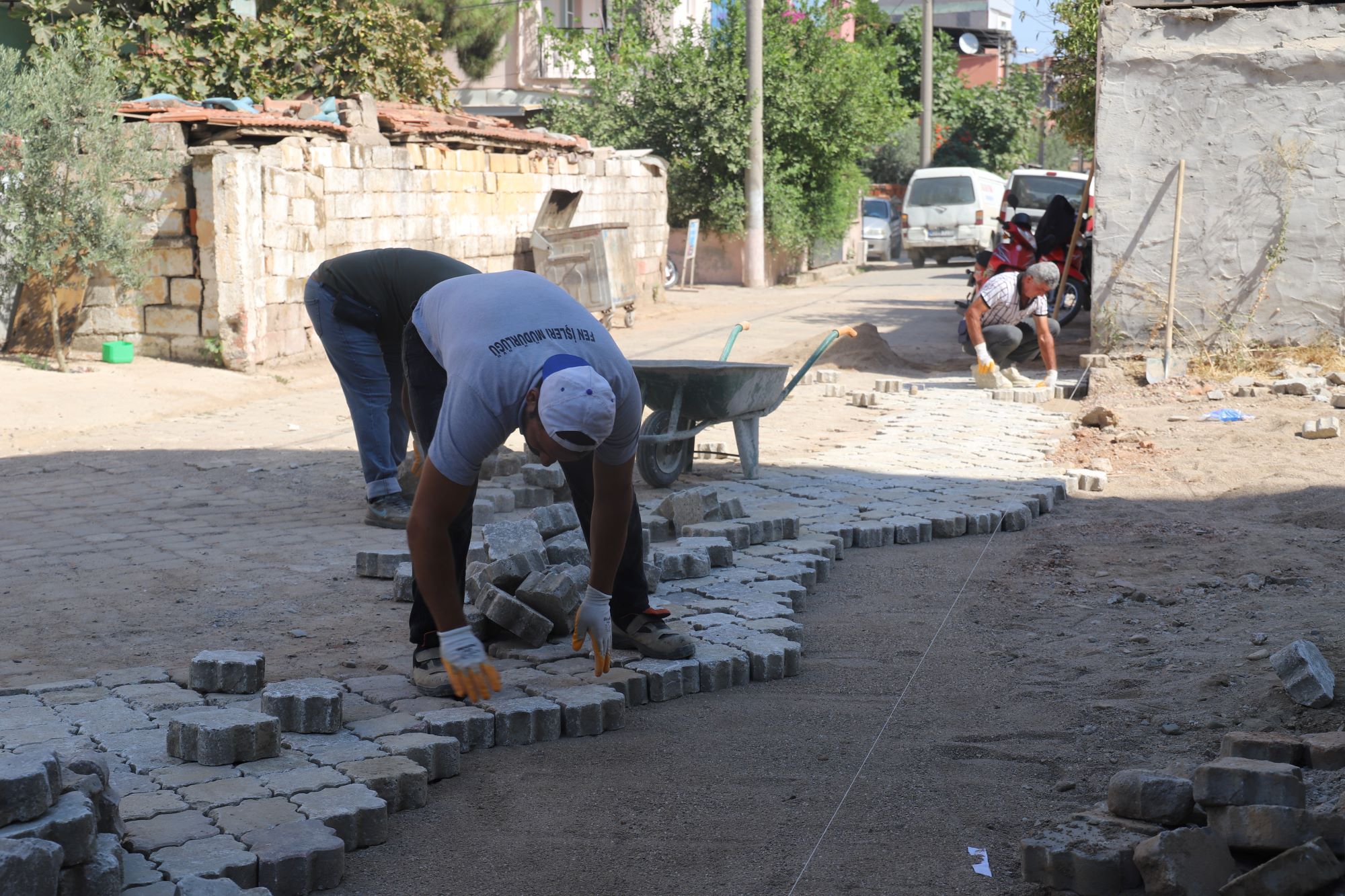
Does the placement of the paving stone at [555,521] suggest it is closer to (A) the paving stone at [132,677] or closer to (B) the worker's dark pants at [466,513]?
(B) the worker's dark pants at [466,513]

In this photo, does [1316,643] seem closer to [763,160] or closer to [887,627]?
[887,627]

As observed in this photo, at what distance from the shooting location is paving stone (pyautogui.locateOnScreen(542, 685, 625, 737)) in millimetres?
3510

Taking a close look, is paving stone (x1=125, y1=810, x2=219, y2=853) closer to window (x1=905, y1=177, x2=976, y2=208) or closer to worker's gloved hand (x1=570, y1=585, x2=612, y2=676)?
worker's gloved hand (x1=570, y1=585, x2=612, y2=676)

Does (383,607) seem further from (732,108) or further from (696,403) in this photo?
(732,108)

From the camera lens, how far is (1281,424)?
8094mm

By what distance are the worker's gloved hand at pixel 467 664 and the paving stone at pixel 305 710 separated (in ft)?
1.01

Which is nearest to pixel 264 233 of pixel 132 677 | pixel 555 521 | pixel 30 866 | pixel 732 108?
pixel 555 521

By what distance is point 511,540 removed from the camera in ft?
14.7

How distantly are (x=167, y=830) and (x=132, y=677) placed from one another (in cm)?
111

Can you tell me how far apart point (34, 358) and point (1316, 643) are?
9630 mm

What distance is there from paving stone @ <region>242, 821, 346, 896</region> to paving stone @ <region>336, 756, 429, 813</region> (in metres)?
0.26

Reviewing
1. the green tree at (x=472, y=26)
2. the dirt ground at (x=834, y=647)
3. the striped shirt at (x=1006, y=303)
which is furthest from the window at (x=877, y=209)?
the dirt ground at (x=834, y=647)

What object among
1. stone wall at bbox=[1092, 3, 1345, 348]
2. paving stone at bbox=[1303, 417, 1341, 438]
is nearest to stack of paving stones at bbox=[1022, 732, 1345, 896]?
paving stone at bbox=[1303, 417, 1341, 438]

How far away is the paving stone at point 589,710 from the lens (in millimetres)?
3510
